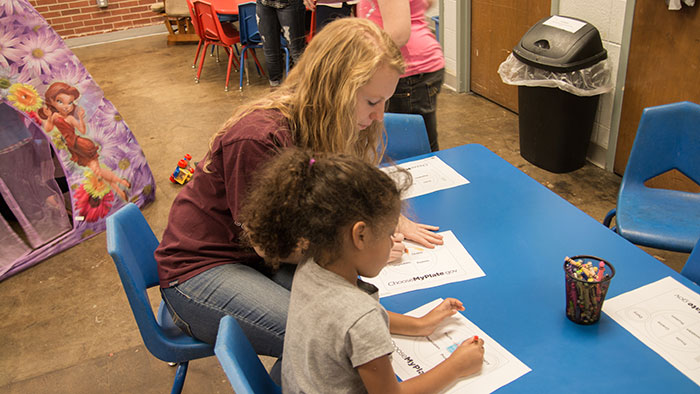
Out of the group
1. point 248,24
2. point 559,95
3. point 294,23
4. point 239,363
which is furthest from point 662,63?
point 248,24

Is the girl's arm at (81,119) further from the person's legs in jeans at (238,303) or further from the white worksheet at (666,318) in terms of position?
the white worksheet at (666,318)

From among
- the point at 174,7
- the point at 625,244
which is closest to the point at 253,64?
the point at 174,7

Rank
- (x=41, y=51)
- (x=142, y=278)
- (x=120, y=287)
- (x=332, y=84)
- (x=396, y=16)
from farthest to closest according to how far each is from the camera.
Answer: (x=41, y=51) < (x=120, y=287) < (x=396, y=16) < (x=142, y=278) < (x=332, y=84)

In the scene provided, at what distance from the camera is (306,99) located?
1313 mm

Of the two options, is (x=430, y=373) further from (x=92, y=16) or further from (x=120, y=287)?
(x=92, y=16)

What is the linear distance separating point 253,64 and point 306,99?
4.99 m

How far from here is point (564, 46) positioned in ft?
9.59

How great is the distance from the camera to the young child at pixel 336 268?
874 mm

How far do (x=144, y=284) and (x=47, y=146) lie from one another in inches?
75.4

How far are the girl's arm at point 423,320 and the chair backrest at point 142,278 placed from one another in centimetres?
63

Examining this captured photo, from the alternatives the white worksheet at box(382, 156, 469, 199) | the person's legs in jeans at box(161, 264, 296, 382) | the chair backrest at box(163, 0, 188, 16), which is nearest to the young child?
the person's legs in jeans at box(161, 264, 296, 382)

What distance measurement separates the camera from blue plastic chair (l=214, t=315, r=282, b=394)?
33.7 inches

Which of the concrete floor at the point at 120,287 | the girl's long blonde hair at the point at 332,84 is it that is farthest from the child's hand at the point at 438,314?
the concrete floor at the point at 120,287

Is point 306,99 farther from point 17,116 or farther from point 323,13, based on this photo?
point 17,116
